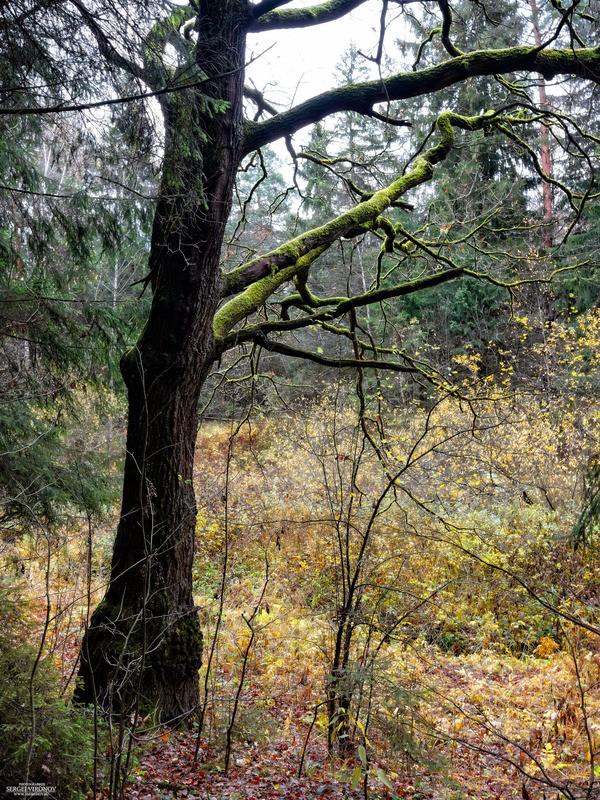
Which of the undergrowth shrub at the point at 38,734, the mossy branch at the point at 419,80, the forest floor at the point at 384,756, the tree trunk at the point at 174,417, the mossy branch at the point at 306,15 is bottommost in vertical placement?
the forest floor at the point at 384,756

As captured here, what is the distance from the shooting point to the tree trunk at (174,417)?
3.69m

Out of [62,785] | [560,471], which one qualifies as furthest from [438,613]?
[62,785]

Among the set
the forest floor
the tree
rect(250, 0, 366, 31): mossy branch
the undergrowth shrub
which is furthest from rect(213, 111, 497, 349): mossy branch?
the forest floor

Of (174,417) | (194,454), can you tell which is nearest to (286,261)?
(174,417)

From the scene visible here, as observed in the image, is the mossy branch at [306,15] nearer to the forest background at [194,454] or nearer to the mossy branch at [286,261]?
the forest background at [194,454]

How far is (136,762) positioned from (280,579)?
17.9 feet

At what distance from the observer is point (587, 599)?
6918 millimetres

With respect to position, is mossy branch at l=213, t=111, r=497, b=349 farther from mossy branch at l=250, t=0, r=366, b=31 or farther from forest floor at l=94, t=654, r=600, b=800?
forest floor at l=94, t=654, r=600, b=800

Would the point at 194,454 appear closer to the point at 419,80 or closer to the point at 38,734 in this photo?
the point at 38,734

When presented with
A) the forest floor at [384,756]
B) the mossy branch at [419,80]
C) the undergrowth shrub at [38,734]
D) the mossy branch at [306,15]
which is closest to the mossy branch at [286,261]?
the mossy branch at [419,80]

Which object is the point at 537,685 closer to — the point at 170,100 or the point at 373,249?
the point at 170,100

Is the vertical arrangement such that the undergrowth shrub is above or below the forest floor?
above

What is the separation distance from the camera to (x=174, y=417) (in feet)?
12.8

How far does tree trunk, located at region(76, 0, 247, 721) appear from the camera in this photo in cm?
369
